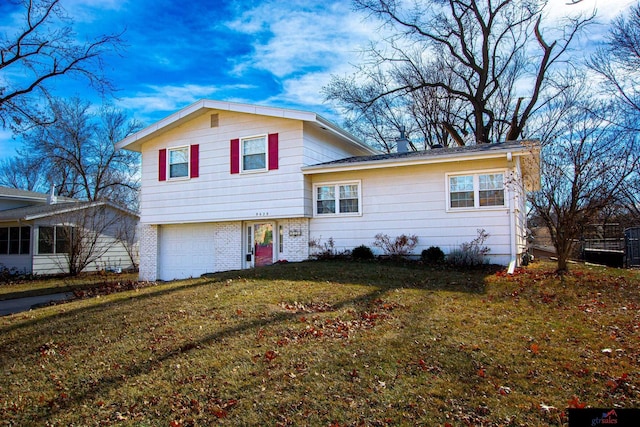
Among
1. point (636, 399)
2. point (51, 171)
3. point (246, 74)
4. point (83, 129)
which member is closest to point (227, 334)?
point (636, 399)

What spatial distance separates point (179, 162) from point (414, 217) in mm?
9498

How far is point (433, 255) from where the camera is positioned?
12.8m

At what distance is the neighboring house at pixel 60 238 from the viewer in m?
19.6

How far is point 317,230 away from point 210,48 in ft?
22.5

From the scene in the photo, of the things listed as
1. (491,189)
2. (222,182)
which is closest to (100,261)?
(222,182)

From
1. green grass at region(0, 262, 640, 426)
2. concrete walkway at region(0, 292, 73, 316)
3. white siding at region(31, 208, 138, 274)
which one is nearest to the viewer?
green grass at region(0, 262, 640, 426)

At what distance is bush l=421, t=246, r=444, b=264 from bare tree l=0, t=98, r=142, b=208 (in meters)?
27.1

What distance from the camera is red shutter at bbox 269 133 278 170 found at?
48.9 feet

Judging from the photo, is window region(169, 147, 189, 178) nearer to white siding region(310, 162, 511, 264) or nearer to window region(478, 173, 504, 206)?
white siding region(310, 162, 511, 264)

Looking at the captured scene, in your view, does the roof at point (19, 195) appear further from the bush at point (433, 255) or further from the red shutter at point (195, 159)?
the bush at point (433, 255)

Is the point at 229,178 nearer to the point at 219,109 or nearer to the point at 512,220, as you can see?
the point at 219,109

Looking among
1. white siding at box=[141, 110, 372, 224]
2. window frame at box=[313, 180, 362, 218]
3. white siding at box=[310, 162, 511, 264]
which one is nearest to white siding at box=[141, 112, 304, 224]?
white siding at box=[141, 110, 372, 224]

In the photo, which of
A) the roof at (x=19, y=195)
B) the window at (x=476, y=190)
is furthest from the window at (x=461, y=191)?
the roof at (x=19, y=195)

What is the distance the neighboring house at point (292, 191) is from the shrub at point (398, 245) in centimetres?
18
